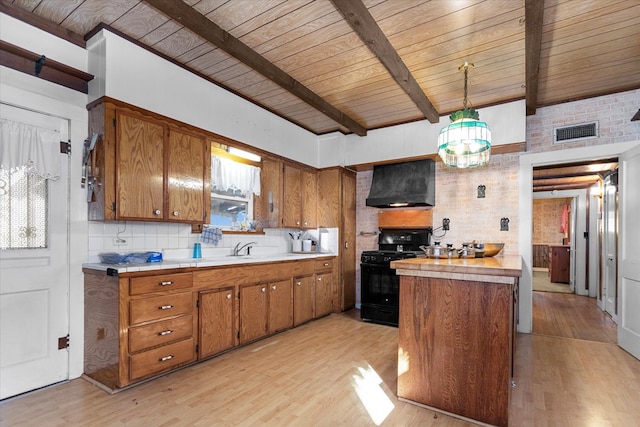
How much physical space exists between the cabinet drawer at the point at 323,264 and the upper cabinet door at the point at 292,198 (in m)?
0.58

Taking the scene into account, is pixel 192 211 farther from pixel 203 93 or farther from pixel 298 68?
pixel 298 68

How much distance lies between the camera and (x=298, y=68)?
3172 millimetres

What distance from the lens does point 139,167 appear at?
2.77 metres

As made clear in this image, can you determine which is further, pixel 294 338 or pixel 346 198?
pixel 346 198

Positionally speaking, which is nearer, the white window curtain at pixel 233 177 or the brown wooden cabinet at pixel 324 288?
the white window curtain at pixel 233 177

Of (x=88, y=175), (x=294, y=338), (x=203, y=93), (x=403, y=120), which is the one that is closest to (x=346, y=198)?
(x=403, y=120)

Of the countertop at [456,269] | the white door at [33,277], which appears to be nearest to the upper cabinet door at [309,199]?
the countertop at [456,269]

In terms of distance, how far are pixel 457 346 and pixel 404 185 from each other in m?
2.82

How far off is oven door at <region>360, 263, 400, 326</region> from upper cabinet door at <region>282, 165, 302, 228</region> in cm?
116

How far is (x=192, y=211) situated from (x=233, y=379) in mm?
1554

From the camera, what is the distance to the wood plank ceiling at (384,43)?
7.56 ft

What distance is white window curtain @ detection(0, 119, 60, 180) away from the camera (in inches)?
94.0

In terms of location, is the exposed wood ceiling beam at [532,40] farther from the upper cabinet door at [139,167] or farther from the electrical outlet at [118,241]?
the electrical outlet at [118,241]

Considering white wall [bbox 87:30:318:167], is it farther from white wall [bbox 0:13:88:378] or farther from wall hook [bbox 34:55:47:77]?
wall hook [bbox 34:55:47:77]
